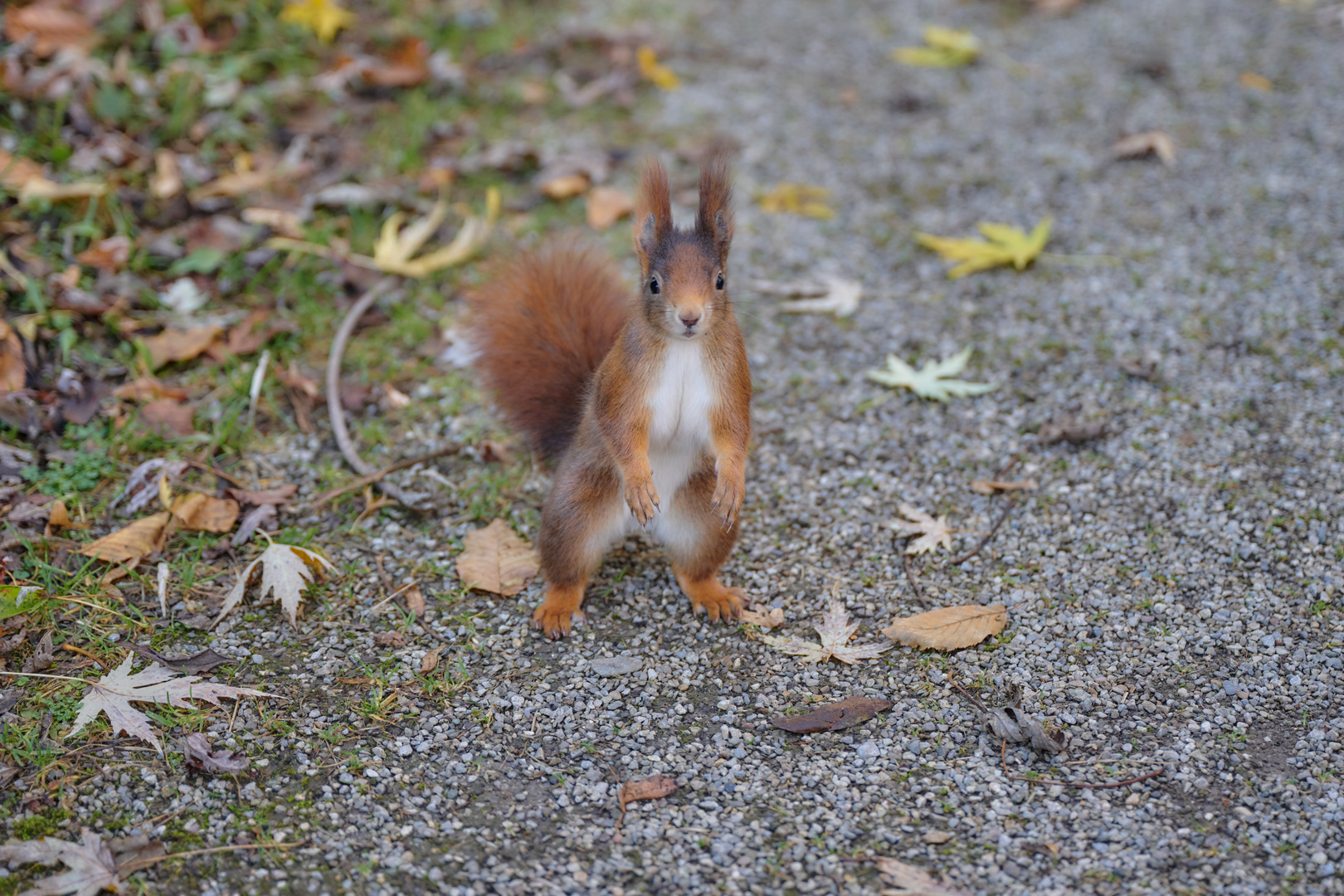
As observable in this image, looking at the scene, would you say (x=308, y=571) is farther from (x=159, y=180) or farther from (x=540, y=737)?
(x=159, y=180)

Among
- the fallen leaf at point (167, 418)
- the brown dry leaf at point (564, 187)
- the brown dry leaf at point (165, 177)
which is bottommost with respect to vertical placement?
the fallen leaf at point (167, 418)

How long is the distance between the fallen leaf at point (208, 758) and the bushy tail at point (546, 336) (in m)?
0.99

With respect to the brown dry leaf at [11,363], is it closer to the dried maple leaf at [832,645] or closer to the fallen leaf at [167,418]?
the fallen leaf at [167,418]

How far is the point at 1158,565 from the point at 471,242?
236 centimetres

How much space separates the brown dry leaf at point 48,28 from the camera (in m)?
3.91

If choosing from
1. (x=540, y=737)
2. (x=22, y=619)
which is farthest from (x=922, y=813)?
(x=22, y=619)

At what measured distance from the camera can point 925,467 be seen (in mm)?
2936

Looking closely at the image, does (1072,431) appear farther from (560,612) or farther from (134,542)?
(134,542)

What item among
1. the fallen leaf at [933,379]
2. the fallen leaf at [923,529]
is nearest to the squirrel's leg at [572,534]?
the fallen leaf at [923,529]

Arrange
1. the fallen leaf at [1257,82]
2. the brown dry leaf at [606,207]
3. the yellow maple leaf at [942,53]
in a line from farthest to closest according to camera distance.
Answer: the yellow maple leaf at [942,53]
the fallen leaf at [1257,82]
the brown dry leaf at [606,207]

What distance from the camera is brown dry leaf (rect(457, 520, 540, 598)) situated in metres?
2.58

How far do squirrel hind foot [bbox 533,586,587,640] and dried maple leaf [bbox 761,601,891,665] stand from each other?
1.38ft

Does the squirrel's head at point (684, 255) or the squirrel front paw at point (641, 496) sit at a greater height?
the squirrel's head at point (684, 255)

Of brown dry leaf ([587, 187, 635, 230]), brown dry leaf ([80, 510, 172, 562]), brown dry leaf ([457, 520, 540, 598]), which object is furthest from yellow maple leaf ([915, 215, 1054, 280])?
brown dry leaf ([80, 510, 172, 562])
